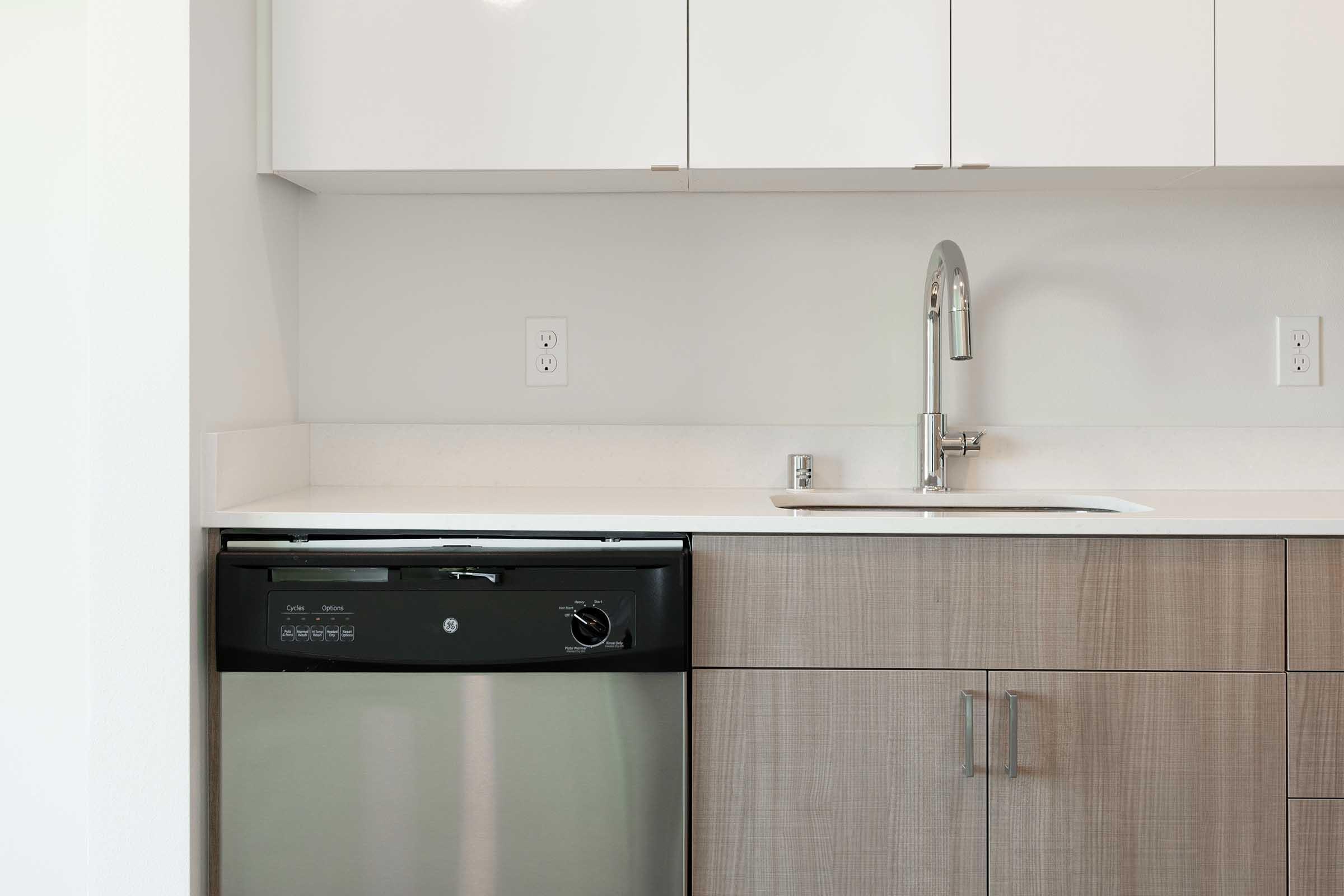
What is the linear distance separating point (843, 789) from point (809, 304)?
0.82 m

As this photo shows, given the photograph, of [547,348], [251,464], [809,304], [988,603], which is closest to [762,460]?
[809,304]

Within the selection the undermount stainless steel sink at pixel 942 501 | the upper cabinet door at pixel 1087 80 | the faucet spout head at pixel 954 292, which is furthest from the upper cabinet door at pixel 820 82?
the undermount stainless steel sink at pixel 942 501

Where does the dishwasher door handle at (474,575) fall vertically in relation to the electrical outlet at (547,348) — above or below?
below

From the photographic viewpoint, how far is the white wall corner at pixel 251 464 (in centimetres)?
129

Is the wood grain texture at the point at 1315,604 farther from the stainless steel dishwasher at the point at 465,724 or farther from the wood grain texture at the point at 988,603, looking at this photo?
the stainless steel dishwasher at the point at 465,724

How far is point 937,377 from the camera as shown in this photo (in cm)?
162

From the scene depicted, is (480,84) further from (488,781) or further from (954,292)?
(488,781)

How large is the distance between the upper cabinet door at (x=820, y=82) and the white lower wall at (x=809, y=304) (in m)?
0.28
